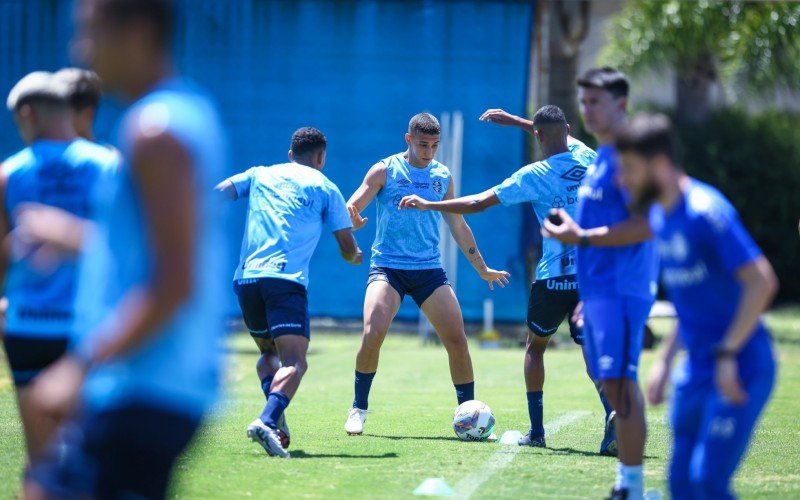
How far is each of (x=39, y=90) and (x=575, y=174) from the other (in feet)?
13.6

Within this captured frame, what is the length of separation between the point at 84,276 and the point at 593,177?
341 centimetres

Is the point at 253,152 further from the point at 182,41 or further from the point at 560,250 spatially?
the point at 560,250

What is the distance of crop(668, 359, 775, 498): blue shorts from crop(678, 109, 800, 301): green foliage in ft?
73.7

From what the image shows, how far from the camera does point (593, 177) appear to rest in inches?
259

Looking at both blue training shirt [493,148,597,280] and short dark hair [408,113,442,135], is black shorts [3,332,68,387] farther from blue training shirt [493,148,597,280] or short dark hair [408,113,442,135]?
short dark hair [408,113,442,135]

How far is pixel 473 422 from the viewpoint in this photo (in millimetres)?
9391

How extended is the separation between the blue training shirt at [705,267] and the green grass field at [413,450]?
89.4 inches

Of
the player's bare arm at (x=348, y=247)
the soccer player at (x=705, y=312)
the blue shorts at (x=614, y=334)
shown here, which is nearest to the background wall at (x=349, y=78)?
the player's bare arm at (x=348, y=247)

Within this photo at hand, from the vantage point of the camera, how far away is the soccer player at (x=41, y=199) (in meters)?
5.54

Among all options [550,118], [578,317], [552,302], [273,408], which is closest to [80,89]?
[273,408]

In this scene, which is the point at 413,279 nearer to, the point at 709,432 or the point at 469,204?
the point at 469,204

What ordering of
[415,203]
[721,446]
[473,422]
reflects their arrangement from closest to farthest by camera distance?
1. [721,446]
2. [415,203]
3. [473,422]

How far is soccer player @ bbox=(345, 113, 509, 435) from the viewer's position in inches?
392

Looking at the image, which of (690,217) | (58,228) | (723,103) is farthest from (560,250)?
(723,103)
